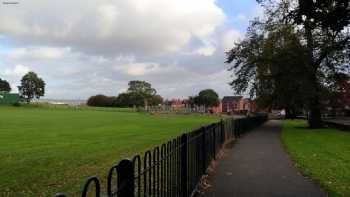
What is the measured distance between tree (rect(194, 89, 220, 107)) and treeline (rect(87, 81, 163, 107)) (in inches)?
546

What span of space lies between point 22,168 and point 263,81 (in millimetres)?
37649

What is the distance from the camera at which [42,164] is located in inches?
591

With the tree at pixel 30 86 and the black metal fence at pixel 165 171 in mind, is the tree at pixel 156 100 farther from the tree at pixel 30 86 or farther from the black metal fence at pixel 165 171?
the black metal fence at pixel 165 171

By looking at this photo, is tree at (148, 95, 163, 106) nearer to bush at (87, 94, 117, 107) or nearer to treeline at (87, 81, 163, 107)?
treeline at (87, 81, 163, 107)

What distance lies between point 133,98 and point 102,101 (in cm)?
1300

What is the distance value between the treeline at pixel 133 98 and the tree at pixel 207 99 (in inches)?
546

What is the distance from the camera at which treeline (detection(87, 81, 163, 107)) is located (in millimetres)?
167250

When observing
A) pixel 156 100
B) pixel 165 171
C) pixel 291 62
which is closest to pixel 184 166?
pixel 165 171

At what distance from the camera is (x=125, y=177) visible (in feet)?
14.1

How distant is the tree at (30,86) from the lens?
169 meters

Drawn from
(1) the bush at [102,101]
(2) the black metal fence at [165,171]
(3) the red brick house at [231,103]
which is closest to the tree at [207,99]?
(3) the red brick house at [231,103]

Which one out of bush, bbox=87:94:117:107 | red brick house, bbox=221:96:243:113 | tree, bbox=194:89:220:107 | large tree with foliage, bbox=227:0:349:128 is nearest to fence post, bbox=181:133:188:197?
large tree with foliage, bbox=227:0:349:128

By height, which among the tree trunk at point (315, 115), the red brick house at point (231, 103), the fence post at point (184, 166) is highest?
the red brick house at point (231, 103)

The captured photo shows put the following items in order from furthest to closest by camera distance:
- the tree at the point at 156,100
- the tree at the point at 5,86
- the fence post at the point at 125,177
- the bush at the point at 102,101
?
the tree at the point at 5,86
the bush at the point at 102,101
the tree at the point at 156,100
the fence post at the point at 125,177
